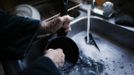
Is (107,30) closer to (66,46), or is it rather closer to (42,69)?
(66,46)

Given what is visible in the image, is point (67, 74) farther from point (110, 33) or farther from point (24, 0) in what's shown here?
point (24, 0)

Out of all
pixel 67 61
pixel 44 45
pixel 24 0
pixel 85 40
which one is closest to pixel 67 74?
pixel 67 61

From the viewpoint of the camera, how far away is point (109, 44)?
3.63 feet

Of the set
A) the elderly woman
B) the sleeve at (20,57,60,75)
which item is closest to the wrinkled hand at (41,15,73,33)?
the elderly woman

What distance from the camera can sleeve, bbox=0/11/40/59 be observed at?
2.41 feet

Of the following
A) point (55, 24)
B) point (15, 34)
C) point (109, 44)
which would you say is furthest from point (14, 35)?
point (109, 44)

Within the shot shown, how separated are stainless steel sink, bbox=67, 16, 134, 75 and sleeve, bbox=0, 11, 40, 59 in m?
0.32

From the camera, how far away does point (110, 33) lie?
1.14m

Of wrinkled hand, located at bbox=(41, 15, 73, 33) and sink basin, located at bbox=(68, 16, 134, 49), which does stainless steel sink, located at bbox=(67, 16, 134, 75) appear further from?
wrinkled hand, located at bbox=(41, 15, 73, 33)

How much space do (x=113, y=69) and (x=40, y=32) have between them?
43 cm

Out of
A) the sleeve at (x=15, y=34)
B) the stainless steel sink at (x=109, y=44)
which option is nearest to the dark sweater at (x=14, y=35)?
the sleeve at (x=15, y=34)

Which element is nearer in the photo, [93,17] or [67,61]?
[67,61]

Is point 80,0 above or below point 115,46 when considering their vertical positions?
above

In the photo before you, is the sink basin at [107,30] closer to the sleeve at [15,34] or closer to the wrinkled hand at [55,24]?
the wrinkled hand at [55,24]
